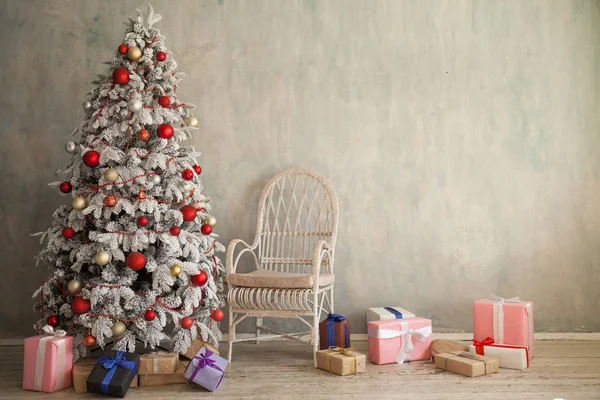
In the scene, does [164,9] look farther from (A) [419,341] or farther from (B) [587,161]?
(B) [587,161]

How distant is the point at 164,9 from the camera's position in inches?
151

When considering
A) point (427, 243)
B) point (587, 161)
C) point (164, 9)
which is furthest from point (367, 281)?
point (164, 9)

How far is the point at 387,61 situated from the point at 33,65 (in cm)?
235

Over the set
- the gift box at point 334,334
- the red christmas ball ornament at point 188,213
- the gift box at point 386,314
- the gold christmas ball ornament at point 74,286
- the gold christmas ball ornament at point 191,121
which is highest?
the gold christmas ball ornament at point 191,121

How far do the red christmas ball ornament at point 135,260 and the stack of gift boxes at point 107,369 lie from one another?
0.41 m

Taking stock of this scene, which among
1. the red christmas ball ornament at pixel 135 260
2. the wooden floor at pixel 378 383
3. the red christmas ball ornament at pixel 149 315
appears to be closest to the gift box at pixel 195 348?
the wooden floor at pixel 378 383

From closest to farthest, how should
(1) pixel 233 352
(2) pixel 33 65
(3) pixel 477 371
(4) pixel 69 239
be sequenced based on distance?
1. (3) pixel 477 371
2. (4) pixel 69 239
3. (1) pixel 233 352
4. (2) pixel 33 65

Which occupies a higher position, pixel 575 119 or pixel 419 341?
pixel 575 119

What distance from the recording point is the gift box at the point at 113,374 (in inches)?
99.7

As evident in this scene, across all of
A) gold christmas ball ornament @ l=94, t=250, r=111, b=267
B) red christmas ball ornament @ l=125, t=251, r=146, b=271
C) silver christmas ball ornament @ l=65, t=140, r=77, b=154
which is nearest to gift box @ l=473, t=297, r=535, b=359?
red christmas ball ornament @ l=125, t=251, r=146, b=271

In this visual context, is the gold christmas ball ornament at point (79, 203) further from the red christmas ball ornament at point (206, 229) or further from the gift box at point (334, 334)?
the gift box at point (334, 334)

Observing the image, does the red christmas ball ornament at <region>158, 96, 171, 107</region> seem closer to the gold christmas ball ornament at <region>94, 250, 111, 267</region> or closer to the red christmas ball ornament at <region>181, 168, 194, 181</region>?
the red christmas ball ornament at <region>181, 168, 194, 181</region>

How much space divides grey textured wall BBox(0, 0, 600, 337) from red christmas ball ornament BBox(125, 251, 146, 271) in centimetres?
102

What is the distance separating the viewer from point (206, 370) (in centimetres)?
265
